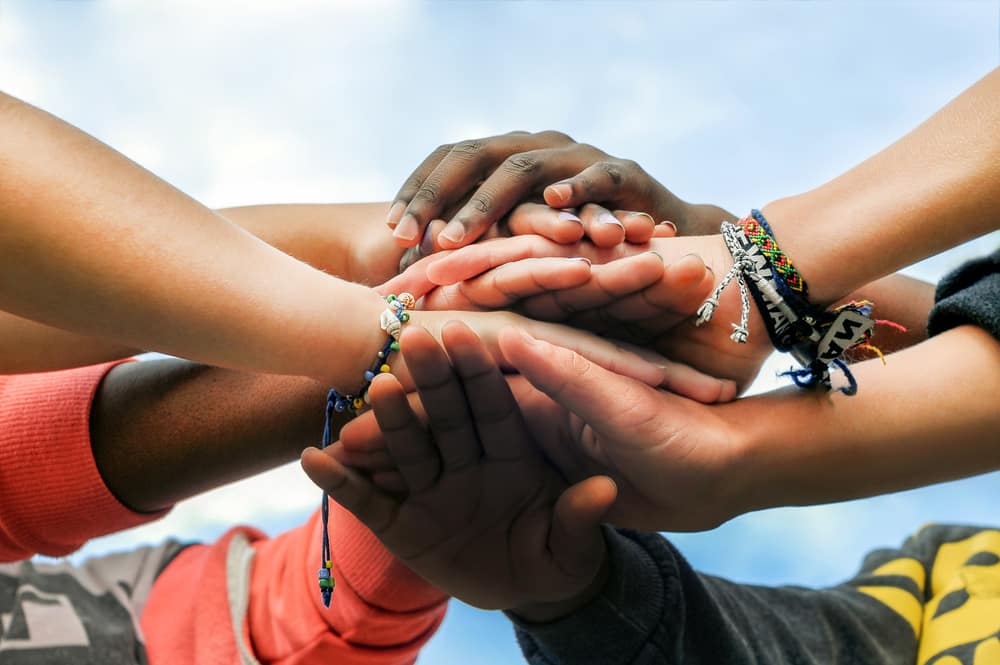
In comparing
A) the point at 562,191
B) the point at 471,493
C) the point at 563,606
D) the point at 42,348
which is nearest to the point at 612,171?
the point at 562,191

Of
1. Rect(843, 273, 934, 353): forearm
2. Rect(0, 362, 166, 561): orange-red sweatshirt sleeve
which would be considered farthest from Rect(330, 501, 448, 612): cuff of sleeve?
Rect(843, 273, 934, 353): forearm

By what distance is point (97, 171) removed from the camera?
56 cm

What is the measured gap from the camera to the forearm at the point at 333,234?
0.86m

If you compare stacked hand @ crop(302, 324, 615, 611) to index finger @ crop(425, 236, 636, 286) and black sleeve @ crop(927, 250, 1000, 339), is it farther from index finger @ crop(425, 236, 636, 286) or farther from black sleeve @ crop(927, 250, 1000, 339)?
black sleeve @ crop(927, 250, 1000, 339)

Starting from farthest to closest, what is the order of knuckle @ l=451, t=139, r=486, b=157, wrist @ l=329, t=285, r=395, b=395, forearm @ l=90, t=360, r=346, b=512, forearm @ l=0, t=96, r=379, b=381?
forearm @ l=90, t=360, r=346, b=512
knuckle @ l=451, t=139, r=486, b=157
wrist @ l=329, t=285, r=395, b=395
forearm @ l=0, t=96, r=379, b=381

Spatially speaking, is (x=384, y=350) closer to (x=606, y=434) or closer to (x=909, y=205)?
(x=606, y=434)

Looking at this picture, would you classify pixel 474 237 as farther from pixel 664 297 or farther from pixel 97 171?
pixel 97 171

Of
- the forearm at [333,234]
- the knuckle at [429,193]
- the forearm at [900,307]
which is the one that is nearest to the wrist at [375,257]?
the forearm at [333,234]

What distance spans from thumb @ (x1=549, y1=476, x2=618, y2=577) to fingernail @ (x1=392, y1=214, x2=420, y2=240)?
230 millimetres

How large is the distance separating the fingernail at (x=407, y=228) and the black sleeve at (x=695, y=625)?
0.35m

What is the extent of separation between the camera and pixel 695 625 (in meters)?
0.88

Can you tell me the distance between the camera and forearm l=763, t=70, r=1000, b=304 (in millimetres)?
658

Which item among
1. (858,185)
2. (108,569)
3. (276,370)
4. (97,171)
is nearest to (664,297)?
(858,185)

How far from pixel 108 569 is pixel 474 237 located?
2.35 ft
